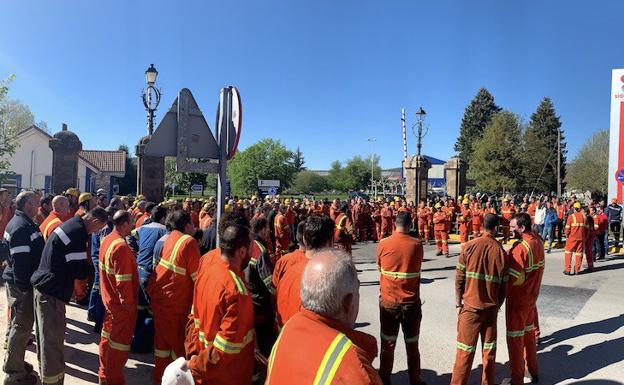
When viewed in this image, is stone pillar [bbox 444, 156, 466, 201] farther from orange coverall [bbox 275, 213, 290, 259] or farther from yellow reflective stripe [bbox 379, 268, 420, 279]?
yellow reflective stripe [bbox 379, 268, 420, 279]

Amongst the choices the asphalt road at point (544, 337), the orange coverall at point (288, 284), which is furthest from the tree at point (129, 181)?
the orange coverall at point (288, 284)

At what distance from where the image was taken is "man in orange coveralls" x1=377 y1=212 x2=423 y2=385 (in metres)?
4.80

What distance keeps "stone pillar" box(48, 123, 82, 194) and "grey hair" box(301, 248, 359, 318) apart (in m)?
16.2

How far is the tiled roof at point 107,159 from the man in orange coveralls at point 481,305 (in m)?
54.9

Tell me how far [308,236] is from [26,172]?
46.0 m

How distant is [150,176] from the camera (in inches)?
537

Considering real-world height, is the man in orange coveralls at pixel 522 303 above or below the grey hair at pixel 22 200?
below

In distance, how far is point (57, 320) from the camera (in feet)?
14.7

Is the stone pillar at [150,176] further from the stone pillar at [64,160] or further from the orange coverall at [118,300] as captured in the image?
the orange coverall at [118,300]

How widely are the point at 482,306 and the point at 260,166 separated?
66145 millimetres

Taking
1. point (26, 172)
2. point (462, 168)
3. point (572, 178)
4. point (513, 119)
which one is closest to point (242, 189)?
point (26, 172)

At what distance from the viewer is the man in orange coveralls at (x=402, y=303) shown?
15.7ft

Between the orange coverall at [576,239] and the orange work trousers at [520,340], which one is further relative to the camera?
the orange coverall at [576,239]

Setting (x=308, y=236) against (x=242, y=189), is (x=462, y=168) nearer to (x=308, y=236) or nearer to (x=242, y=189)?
(x=308, y=236)
